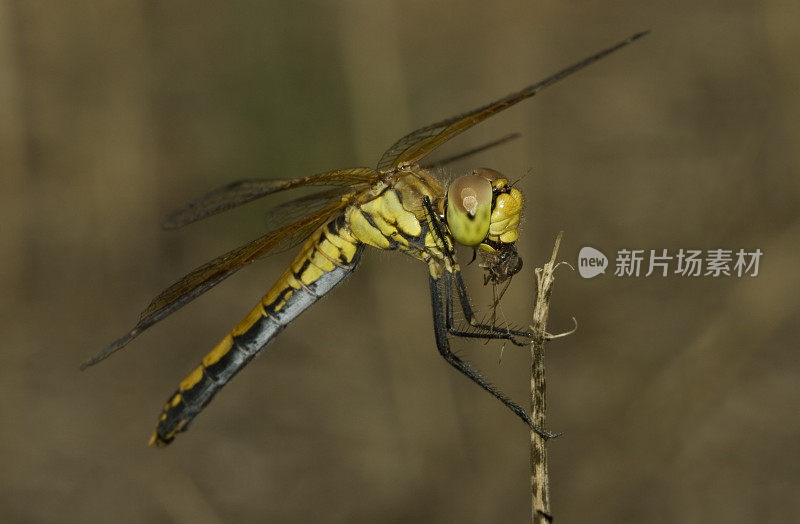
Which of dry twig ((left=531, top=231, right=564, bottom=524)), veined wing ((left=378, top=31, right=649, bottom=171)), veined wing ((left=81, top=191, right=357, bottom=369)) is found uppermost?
veined wing ((left=378, top=31, right=649, bottom=171))

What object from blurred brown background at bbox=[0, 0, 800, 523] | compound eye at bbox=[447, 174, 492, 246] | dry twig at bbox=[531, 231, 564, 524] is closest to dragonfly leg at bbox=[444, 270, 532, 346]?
compound eye at bbox=[447, 174, 492, 246]

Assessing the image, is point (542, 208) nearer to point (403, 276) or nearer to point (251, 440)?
point (403, 276)

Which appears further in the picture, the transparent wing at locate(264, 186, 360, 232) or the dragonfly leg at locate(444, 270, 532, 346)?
the transparent wing at locate(264, 186, 360, 232)

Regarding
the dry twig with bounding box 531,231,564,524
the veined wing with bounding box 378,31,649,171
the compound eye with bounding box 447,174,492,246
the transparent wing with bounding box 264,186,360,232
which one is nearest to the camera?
the dry twig with bounding box 531,231,564,524

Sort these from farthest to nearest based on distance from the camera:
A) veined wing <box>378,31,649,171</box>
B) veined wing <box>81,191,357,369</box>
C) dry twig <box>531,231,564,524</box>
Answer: veined wing <box>81,191,357,369</box>
veined wing <box>378,31,649,171</box>
dry twig <box>531,231,564,524</box>

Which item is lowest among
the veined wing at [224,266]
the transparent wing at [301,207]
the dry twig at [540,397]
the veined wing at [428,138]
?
the dry twig at [540,397]

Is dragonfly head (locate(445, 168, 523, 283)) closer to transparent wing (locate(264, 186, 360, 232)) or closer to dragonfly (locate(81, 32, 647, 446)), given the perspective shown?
dragonfly (locate(81, 32, 647, 446))

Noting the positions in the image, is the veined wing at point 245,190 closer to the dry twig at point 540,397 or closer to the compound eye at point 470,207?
the compound eye at point 470,207

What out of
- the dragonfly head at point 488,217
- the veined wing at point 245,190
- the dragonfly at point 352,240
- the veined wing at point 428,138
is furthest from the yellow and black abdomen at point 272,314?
the dragonfly head at point 488,217

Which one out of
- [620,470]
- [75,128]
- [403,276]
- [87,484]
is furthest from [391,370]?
[75,128]
